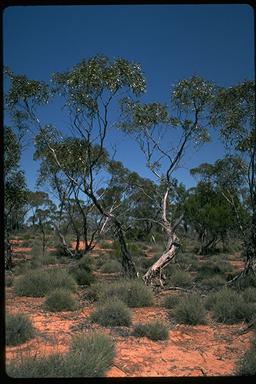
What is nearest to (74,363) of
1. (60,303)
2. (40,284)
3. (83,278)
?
(60,303)

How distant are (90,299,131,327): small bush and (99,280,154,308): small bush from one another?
1668mm

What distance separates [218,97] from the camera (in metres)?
14.6

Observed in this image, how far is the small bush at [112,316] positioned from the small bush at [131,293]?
1.67m

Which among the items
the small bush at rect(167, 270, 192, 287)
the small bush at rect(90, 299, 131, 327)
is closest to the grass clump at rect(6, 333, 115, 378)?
the small bush at rect(90, 299, 131, 327)

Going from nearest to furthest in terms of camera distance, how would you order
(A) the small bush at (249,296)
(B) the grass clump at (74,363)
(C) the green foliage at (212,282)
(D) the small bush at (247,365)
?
1. (B) the grass clump at (74,363)
2. (D) the small bush at (247,365)
3. (A) the small bush at (249,296)
4. (C) the green foliage at (212,282)

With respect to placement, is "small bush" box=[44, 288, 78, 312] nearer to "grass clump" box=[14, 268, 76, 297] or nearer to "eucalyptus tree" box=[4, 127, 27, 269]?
"grass clump" box=[14, 268, 76, 297]

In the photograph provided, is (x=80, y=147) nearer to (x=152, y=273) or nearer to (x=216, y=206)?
(x=152, y=273)

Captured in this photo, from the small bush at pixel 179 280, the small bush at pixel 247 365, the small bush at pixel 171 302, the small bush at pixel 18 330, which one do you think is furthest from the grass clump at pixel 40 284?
the small bush at pixel 247 365

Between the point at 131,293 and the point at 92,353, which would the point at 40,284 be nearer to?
the point at 131,293

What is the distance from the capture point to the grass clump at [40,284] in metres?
12.4

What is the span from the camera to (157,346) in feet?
25.5

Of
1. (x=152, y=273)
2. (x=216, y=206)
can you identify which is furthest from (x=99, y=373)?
(x=216, y=206)

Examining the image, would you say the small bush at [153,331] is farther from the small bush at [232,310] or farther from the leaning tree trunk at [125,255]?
the leaning tree trunk at [125,255]
